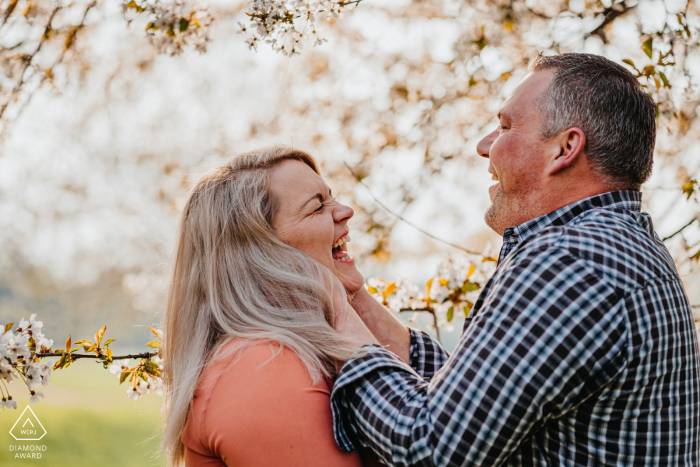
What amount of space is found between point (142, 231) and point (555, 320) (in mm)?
7350

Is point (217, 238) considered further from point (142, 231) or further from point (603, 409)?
point (142, 231)

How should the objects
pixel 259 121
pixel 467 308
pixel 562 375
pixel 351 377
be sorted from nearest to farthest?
pixel 562 375 → pixel 351 377 → pixel 467 308 → pixel 259 121

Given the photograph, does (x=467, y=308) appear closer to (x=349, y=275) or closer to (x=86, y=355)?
(x=349, y=275)

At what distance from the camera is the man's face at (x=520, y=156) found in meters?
1.44

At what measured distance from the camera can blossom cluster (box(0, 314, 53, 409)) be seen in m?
1.65

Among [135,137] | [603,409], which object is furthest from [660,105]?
[135,137]

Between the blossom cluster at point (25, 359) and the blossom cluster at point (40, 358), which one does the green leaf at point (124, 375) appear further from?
the blossom cluster at point (25, 359)

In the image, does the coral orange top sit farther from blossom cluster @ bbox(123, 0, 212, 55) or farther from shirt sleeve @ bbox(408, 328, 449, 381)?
blossom cluster @ bbox(123, 0, 212, 55)

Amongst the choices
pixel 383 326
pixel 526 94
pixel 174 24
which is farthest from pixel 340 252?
pixel 174 24

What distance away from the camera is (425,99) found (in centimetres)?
432

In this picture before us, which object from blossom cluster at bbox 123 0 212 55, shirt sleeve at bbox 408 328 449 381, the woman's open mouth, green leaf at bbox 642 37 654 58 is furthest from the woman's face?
green leaf at bbox 642 37 654 58

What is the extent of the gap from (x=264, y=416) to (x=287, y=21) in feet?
4.87

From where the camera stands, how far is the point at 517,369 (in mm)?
1018

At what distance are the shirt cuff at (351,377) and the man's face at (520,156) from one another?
56cm
